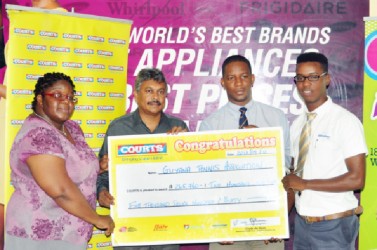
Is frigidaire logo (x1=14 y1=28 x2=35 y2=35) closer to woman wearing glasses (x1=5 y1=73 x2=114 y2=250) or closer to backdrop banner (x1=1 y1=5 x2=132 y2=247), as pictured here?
backdrop banner (x1=1 y1=5 x2=132 y2=247)

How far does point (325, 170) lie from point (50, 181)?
1.88 meters

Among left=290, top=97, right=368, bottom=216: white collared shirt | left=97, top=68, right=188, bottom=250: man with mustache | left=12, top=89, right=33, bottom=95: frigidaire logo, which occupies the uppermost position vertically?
left=12, top=89, right=33, bottom=95: frigidaire logo

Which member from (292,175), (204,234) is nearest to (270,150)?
(292,175)

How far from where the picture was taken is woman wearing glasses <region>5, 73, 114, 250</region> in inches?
126

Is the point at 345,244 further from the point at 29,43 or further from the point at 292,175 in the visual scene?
the point at 29,43

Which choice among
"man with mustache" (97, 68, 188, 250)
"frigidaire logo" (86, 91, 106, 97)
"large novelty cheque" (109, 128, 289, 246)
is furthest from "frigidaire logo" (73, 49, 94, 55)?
"large novelty cheque" (109, 128, 289, 246)

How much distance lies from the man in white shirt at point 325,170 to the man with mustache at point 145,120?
95cm

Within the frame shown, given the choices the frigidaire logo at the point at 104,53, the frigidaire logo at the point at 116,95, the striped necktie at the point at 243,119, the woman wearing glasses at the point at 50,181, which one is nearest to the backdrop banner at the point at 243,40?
the frigidaire logo at the point at 116,95

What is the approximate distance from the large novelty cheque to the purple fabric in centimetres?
36

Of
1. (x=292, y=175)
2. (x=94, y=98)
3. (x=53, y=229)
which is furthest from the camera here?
(x=94, y=98)

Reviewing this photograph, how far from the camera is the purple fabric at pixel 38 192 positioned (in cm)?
322

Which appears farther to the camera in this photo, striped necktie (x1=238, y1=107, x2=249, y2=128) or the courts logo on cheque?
striped necktie (x1=238, y1=107, x2=249, y2=128)

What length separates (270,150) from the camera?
364cm

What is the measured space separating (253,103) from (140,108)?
2.93ft
